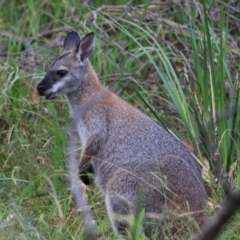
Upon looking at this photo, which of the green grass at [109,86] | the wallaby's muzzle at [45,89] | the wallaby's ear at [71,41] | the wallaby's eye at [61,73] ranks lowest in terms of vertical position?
the green grass at [109,86]

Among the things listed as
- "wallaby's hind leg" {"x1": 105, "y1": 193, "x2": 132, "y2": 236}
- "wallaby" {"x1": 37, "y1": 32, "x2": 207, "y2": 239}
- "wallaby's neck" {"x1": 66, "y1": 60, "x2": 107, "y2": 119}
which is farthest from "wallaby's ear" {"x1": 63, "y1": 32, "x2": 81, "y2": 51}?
"wallaby's hind leg" {"x1": 105, "y1": 193, "x2": 132, "y2": 236}

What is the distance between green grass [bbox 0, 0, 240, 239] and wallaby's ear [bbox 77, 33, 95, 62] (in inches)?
14.0

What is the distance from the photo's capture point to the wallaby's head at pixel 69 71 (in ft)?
16.3

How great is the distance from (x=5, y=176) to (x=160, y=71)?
1243mm

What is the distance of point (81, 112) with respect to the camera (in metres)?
4.93

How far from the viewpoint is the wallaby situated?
13.5ft

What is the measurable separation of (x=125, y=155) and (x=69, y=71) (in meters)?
0.78

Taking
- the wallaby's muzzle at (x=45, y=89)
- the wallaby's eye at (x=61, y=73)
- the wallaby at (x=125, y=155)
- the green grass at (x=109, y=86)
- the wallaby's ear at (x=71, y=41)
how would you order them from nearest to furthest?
the wallaby at (x=125, y=155)
the green grass at (x=109, y=86)
the wallaby's muzzle at (x=45, y=89)
the wallaby's eye at (x=61, y=73)
the wallaby's ear at (x=71, y=41)

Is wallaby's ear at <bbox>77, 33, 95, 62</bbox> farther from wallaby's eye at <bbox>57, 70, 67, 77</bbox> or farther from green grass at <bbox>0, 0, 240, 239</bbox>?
green grass at <bbox>0, 0, 240, 239</bbox>

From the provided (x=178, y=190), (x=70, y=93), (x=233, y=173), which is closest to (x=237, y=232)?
(x=178, y=190)

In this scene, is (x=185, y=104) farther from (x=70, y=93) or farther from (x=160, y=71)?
(x=70, y=93)

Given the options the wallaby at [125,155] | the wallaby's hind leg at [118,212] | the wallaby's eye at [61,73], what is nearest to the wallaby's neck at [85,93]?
the wallaby at [125,155]

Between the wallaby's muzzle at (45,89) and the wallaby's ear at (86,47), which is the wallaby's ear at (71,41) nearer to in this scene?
the wallaby's ear at (86,47)

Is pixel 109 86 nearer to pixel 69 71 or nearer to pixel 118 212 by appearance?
pixel 69 71
